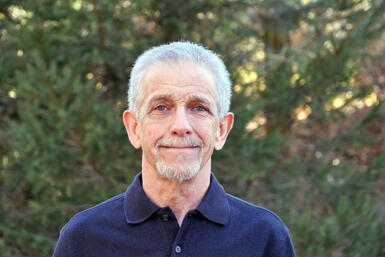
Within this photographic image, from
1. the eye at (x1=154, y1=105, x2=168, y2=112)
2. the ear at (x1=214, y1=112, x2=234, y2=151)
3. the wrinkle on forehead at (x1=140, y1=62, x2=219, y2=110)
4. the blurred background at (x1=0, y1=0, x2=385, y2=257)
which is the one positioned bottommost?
the blurred background at (x1=0, y1=0, x2=385, y2=257)

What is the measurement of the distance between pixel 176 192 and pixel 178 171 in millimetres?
117

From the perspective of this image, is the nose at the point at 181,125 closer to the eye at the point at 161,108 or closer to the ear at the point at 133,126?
the eye at the point at 161,108

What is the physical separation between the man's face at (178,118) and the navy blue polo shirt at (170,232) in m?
0.16

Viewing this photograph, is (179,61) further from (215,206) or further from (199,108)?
(215,206)

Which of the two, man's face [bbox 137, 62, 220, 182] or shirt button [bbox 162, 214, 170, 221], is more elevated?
man's face [bbox 137, 62, 220, 182]

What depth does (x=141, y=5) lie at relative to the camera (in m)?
5.21

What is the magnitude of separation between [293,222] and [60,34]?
300cm

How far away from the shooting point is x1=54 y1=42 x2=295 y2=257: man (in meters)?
1.88

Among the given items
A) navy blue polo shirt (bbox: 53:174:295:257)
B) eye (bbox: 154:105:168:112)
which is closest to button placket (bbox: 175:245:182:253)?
navy blue polo shirt (bbox: 53:174:295:257)

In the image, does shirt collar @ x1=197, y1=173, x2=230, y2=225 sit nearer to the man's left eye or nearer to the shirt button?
the shirt button

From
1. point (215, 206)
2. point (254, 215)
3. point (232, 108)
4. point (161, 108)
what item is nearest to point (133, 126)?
point (161, 108)

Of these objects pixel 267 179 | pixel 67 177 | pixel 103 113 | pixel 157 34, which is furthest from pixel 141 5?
pixel 267 179

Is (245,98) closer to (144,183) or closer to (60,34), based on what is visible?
(60,34)

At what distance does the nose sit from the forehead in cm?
7
